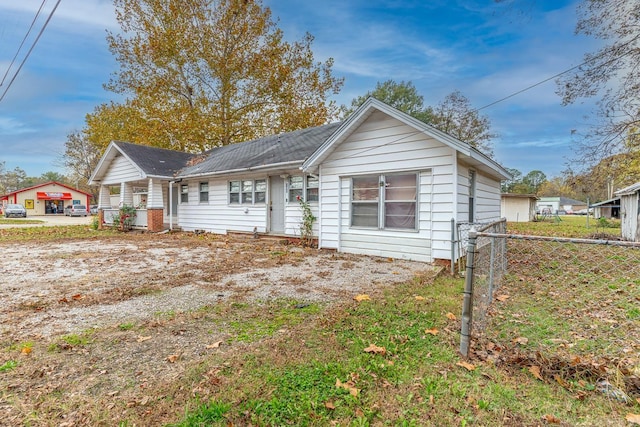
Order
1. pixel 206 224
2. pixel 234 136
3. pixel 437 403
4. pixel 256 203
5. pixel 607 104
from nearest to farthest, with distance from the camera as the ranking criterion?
pixel 437 403, pixel 607 104, pixel 256 203, pixel 206 224, pixel 234 136

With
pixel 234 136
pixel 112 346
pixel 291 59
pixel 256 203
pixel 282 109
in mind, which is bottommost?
pixel 112 346

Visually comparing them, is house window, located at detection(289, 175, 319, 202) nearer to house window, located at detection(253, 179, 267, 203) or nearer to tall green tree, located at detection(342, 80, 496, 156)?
house window, located at detection(253, 179, 267, 203)

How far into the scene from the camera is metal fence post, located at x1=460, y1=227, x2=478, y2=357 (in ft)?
8.61

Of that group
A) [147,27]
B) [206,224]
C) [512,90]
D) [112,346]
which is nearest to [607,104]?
[512,90]

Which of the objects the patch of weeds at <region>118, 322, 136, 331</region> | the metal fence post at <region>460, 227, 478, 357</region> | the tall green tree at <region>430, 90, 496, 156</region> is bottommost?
the patch of weeds at <region>118, 322, 136, 331</region>

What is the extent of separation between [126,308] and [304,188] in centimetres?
687

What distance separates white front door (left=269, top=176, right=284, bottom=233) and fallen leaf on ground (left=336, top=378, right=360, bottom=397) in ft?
29.6

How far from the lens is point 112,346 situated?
3.07 metres

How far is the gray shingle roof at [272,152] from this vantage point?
10.8 metres

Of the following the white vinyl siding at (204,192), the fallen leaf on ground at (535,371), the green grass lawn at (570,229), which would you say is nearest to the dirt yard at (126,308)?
the fallen leaf on ground at (535,371)

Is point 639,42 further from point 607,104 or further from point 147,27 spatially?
point 147,27

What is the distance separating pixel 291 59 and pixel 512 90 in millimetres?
19500

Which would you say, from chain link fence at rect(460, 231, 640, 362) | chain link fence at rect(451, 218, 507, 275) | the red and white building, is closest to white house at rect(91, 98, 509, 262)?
chain link fence at rect(451, 218, 507, 275)

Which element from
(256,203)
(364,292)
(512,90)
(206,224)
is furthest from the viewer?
(206,224)
